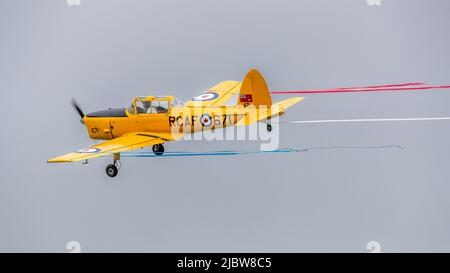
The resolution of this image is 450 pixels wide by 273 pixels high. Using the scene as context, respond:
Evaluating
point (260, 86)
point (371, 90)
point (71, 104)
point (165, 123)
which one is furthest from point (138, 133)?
point (371, 90)

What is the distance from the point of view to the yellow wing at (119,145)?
18.1 m

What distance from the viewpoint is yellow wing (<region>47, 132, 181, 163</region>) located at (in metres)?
18.1

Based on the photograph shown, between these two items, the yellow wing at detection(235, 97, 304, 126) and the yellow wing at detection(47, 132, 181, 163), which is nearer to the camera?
the yellow wing at detection(47, 132, 181, 163)

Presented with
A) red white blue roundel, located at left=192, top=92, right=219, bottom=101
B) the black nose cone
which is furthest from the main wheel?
red white blue roundel, located at left=192, top=92, right=219, bottom=101

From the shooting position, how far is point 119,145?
19438 mm

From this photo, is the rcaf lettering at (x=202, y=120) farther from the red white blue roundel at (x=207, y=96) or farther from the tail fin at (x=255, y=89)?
the red white blue roundel at (x=207, y=96)

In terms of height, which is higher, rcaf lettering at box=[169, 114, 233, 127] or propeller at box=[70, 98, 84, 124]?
propeller at box=[70, 98, 84, 124]

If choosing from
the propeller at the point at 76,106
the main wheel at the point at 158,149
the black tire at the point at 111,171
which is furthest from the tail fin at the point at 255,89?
the propeller at the point at 76,106

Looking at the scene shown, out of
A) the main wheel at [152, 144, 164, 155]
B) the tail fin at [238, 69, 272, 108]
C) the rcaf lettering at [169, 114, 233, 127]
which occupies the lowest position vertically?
the main wheel at [152, 144, 164, 155]

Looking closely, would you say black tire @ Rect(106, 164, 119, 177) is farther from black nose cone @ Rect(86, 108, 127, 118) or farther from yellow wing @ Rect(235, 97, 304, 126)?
yellow wing @ Rect(235, 97, 304, 126)

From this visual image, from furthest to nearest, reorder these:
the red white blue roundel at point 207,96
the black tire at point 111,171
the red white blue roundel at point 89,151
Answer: the red white blue roundel at point 207,96
the black tire at point 111,171
the red white blue roundel at point 89,151

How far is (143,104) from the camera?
67.1ft

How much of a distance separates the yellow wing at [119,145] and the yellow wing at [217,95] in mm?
1847

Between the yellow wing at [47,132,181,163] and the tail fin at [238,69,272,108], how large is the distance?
7.59 ft
